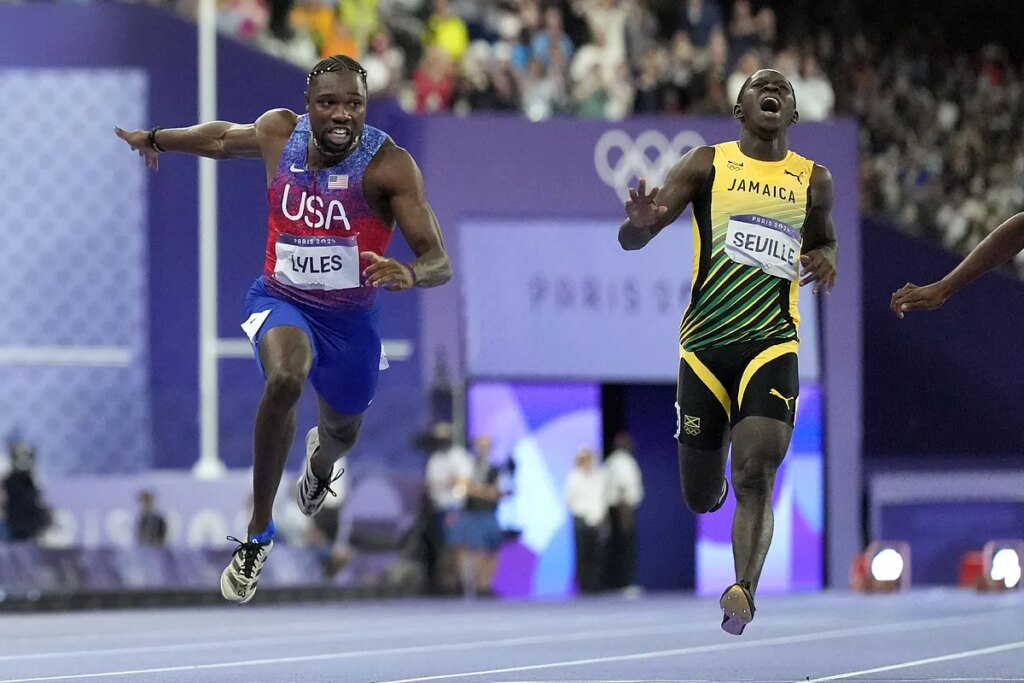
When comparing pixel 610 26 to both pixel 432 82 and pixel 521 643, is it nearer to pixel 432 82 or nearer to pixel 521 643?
pixel 432 82

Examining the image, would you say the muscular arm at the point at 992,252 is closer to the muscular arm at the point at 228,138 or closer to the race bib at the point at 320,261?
the race bib at the point at 320,261

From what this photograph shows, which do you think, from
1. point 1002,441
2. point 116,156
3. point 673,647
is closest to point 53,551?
point 116,156

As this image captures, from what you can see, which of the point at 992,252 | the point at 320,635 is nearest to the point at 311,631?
the point at 320,635

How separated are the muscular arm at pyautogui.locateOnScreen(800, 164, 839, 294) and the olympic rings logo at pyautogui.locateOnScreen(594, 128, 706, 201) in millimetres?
12880

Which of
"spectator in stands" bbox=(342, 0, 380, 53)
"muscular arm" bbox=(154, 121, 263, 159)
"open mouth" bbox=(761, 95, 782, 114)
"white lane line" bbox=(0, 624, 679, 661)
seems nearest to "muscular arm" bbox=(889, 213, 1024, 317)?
"open mouth" bbox=(761, 95, 782, 114)

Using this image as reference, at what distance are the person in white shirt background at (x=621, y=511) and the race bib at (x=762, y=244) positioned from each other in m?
11.9

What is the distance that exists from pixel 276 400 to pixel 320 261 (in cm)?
67

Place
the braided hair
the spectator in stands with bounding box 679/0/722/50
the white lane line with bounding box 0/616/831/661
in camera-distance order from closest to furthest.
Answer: the braided hair < the white lane line with bounding box 0/616/831/661 < the spectator in stands with bounding box 679/0/722/50

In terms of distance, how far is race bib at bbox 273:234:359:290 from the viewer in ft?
27.7

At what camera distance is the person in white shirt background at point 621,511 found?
810 inches

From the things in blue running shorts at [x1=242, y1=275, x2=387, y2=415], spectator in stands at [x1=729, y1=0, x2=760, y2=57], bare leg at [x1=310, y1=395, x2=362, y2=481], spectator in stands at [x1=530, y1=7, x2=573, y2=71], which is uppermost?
spectator in stands at [x1=729, y1=0, x2=760, y2=57]

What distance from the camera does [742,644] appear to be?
1134 centimetres

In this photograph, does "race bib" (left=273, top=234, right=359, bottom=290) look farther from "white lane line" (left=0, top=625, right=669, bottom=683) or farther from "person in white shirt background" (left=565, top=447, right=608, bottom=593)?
"person in white shirt background" (left=565, top=447, right=608, bottom=593)

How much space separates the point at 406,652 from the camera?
10.7m
